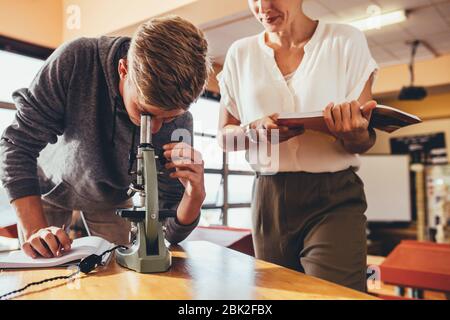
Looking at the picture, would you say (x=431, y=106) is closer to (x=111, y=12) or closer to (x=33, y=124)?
(x=111, y=12)

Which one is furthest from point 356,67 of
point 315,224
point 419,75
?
point 419,75

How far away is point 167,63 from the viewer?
84 centimetres

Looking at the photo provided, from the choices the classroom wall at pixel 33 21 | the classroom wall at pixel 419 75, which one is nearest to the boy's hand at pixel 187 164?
the classroom wall at pixel 33 21

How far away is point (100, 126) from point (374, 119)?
75 centimetres

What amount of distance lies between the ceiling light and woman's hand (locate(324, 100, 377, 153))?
140 inches

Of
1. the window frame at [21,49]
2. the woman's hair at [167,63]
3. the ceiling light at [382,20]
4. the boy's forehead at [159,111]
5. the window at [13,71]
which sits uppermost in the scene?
the ceiling light at [382,20]

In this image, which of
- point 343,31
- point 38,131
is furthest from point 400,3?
point 38,131

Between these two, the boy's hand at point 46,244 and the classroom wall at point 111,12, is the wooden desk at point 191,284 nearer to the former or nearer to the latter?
the boy's hand at point 46,244

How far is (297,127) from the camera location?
98cm

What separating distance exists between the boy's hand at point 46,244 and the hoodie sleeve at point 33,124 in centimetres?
20

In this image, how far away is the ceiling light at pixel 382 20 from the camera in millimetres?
4016

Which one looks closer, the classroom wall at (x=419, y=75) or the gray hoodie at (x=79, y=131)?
the gray hoodie at (x=79, y=131)

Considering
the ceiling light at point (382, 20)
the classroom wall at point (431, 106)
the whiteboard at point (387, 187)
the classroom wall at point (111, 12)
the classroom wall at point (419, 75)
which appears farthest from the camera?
the whiteboard at point (387, 187)

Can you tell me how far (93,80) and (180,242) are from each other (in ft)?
1.74
